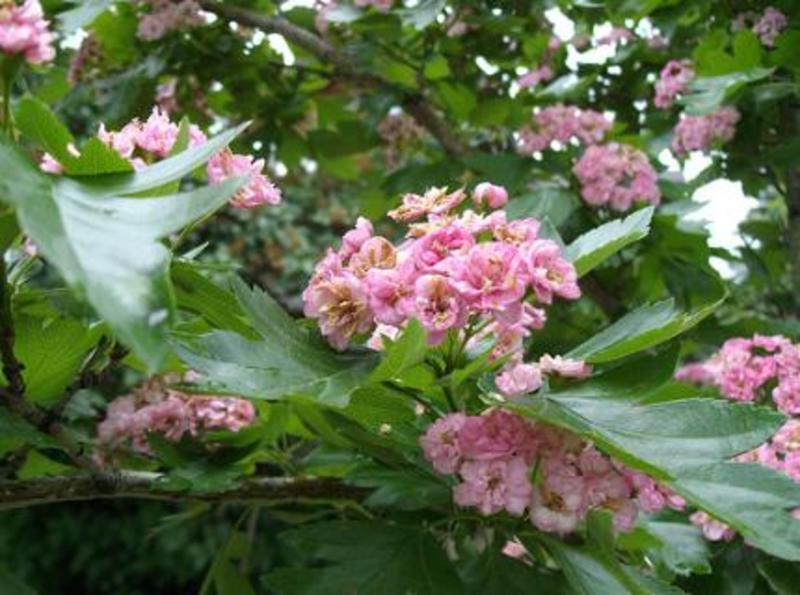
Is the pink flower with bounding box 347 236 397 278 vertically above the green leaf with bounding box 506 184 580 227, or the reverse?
the pink flower with bounding box 347 236 397 278

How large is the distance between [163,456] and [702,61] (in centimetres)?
105

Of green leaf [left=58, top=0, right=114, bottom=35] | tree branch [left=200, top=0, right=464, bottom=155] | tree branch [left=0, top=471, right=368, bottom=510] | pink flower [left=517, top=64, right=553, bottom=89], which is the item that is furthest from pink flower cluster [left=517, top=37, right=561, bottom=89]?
tree branch [left=0, top=471, right=368, bottom=510]

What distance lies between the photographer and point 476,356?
33.5 inches

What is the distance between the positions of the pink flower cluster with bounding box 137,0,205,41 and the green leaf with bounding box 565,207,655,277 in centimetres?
119

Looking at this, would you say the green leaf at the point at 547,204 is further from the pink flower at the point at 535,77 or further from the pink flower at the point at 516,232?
the pink flower at the point at 516,232

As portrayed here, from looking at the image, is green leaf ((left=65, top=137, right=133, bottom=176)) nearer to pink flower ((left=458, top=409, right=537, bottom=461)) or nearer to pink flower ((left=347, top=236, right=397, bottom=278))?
pink flower ((left=347, top=236, right=397, bottom=278))

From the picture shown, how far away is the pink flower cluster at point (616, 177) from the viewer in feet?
5.92

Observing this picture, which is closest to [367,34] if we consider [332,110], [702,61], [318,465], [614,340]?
[332,110]

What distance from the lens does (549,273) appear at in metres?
0.83

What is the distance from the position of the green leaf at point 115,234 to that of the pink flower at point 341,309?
0.50ft

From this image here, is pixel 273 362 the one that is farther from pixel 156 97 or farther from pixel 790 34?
pixel 156 97

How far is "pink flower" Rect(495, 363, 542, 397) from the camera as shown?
2.63 feet

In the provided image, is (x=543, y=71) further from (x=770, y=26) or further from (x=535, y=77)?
(x=770, y=26)

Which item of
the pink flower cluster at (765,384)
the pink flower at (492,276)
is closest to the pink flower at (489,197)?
the pink flower at (492,276)
